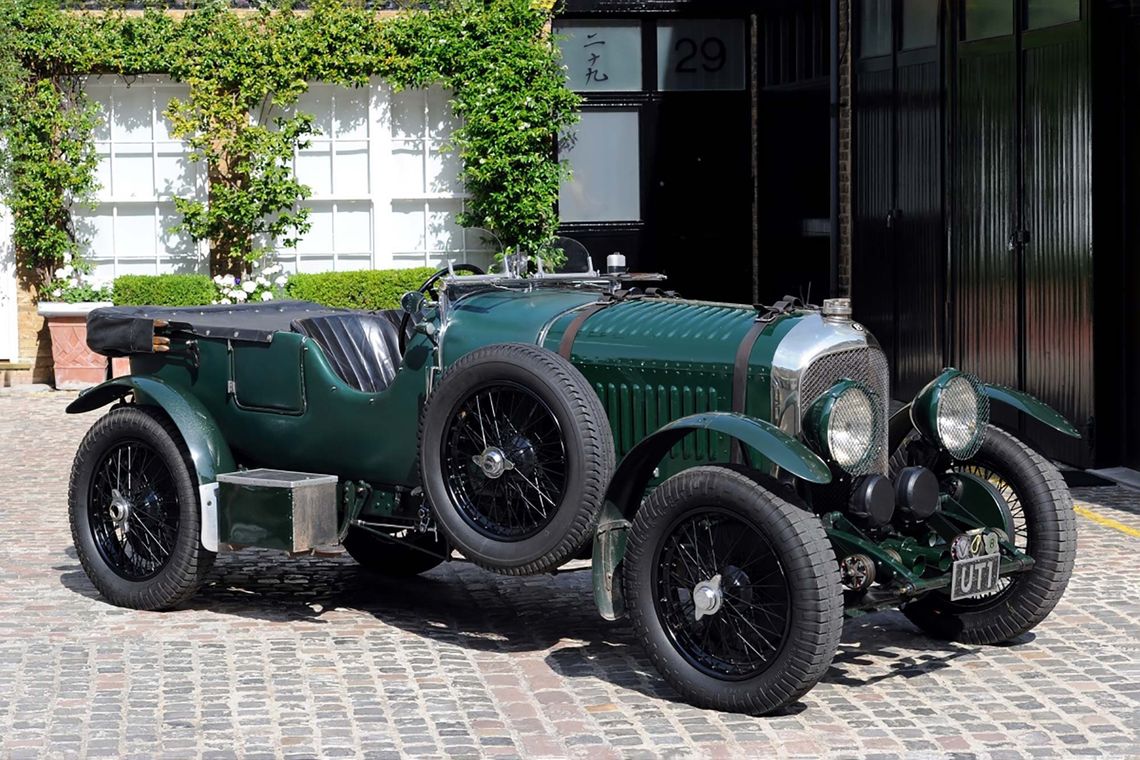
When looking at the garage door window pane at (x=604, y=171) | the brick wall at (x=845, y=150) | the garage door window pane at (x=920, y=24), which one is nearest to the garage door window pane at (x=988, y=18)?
the garage door window pane at (x=920, y=24)

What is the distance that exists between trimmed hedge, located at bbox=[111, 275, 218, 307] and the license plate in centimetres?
1116

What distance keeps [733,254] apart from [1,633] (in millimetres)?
11220

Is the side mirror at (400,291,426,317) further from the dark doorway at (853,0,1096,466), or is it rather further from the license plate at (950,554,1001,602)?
the dark doorway at (853,0,1096,466)

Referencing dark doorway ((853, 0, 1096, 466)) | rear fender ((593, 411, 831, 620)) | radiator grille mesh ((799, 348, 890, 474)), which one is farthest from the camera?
dark doorway ((853, 0, 1096, 466))

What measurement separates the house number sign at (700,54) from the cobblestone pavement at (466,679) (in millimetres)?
9723

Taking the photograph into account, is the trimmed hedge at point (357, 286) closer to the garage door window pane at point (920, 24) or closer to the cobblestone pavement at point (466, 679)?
the garage door window pane at point (920, 24)

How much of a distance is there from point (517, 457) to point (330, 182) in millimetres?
10942

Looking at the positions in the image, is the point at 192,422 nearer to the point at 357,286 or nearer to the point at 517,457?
the point at 517,457

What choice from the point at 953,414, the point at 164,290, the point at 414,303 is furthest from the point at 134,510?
the point at 164,290

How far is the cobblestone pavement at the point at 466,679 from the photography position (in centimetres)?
511

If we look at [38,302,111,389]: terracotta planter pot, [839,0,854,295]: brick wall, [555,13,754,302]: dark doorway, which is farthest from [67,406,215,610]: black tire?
[555,13,754,302]: dark doorway

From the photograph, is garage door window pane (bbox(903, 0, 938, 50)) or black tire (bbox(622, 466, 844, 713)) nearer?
black tire (bbox(622, 466, 844, 713))

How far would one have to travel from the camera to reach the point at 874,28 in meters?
13.5

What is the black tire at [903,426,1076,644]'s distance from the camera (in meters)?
6.03
